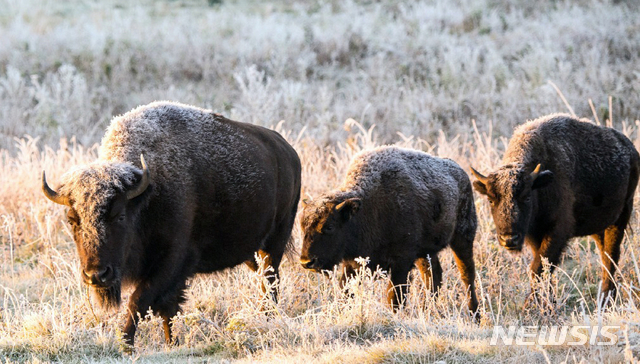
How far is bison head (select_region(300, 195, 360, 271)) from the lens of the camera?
306 inches

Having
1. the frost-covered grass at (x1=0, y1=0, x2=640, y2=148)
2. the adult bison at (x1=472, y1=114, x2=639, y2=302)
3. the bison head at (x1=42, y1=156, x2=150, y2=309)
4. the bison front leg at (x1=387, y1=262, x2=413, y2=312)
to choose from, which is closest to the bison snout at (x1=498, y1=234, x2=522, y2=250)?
the adult bison at (x1=472, y1=114, x2=639, y2=302)

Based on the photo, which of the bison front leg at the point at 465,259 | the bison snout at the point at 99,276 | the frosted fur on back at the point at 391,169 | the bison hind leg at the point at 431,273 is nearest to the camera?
the bison snout at the point at 99,276

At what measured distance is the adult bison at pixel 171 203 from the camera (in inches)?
239

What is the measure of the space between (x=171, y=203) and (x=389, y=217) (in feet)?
8.16

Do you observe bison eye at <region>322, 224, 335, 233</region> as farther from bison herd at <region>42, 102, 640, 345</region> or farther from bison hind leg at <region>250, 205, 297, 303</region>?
bison hind leg at <region>250, 205, 297, 303</region>

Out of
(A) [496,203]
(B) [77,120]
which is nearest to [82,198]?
(A) [496,203]

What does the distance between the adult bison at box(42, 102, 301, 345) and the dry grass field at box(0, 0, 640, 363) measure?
0.39 m

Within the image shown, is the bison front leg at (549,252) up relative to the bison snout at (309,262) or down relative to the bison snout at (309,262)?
down

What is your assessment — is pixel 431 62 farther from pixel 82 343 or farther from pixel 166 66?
pixel 82 343

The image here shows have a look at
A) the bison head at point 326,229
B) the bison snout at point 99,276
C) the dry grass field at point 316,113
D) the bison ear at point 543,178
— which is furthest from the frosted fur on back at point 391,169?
the bison snout at point 99,276

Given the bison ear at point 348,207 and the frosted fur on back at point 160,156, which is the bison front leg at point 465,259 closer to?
the bison ear at point 348,207

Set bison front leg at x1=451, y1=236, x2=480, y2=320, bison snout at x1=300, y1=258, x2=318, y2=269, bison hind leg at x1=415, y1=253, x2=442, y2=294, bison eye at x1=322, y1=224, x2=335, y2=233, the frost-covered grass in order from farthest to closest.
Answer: the frost-covered grass → bison front leg at x1=451, y1=236, x2=480, y2=320 → bison hind leg at x1=415, y1=253, x2=442, y2=294 → bison eye at x1=322, y1=224, x2=335, y2=233 → bison snout at x1=300, y1=258, x2=318, y2=269

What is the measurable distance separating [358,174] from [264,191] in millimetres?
1167

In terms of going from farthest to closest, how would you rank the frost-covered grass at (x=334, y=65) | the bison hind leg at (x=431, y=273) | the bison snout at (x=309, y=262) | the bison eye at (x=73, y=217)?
the frost-covered grass at (x=334, y=65) → the bison hind leg at (x=431, y=273) → the bison snout at (x=309, y=262) → the bison eye at (x=73, y=217)
